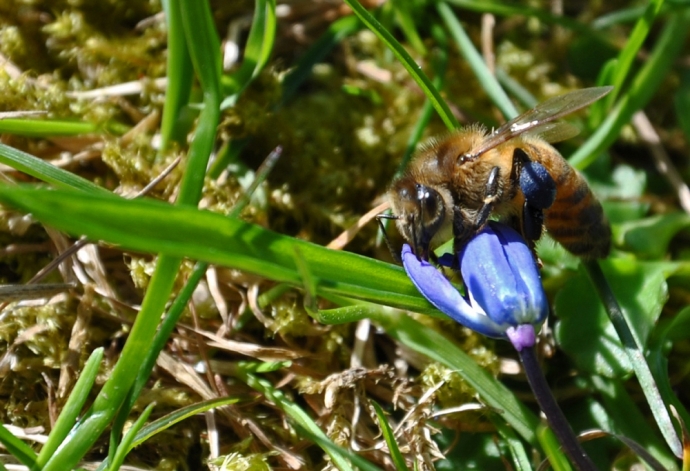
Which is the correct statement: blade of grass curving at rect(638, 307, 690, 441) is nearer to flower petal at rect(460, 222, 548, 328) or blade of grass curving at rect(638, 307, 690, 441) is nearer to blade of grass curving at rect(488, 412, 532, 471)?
blade of grass curving at rect(488, 412, 532, 471)

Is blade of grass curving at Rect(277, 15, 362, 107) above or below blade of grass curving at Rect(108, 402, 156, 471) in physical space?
above

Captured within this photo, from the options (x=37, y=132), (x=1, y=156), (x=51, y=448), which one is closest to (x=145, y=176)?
(x=37, y=132)

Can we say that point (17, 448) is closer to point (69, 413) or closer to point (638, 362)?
point (69, 413)

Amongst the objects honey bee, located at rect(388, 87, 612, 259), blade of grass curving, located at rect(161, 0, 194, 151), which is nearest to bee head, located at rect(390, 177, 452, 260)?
honey bee, located at rect(388, 87, 612, 259)

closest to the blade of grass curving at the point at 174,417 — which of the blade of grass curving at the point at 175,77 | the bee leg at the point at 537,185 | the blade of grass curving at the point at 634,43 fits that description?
the blade of grass curving at the point at 175,77

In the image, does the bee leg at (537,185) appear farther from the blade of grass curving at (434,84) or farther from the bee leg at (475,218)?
the blade of grass curving at (434,84)

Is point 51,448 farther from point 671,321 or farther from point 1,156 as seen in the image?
point 671,321
